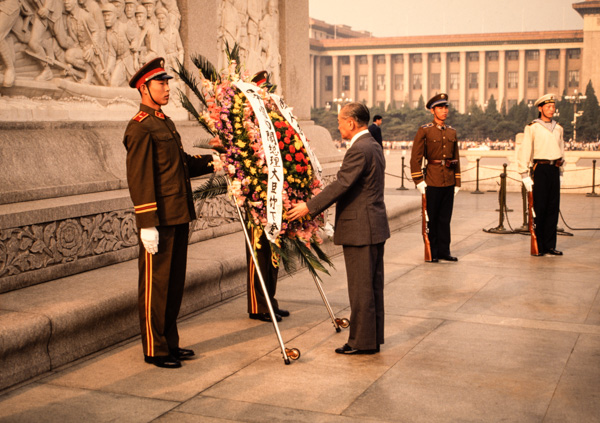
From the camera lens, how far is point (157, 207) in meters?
4.86

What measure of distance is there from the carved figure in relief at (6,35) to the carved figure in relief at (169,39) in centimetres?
203

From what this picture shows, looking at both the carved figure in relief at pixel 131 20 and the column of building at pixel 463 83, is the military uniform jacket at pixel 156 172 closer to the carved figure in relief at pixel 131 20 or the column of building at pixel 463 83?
the carved figure in relief at pixel 131 20

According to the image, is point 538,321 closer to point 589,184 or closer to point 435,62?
point 589,184

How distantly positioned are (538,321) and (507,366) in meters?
1.29

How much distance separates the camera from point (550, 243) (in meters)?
9.16

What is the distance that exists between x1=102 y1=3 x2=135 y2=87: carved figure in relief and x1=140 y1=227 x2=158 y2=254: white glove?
3644mm

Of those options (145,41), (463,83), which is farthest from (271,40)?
(463,83)

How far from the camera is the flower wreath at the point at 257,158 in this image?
515cm

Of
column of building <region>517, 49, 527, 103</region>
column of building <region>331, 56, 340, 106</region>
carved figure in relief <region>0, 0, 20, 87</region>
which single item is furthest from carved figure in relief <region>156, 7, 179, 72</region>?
column of building <region>331, 56, 340, 106</region>

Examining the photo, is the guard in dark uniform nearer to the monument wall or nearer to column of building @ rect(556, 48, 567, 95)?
the monument wall

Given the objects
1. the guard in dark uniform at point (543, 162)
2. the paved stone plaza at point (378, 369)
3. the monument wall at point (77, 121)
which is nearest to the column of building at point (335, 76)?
the monument wall at point (77, 121)

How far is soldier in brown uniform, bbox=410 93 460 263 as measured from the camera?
8.69m

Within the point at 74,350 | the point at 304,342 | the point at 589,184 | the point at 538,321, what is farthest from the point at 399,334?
the point at 589,184

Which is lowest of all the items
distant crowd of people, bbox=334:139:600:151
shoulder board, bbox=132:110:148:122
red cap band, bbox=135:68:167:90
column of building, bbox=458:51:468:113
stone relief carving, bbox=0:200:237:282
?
distant crowd of people, bbox=334:139:600:151
